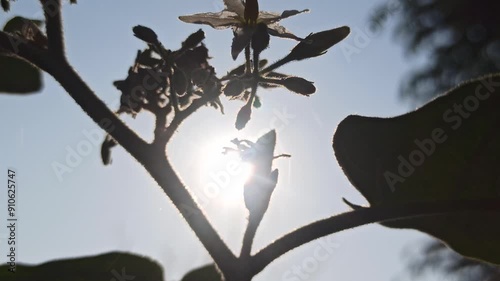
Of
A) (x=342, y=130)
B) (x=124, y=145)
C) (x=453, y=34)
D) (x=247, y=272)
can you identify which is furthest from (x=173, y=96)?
(x=453, y=34)

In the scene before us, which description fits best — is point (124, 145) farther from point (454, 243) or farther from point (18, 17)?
point (454, 243)

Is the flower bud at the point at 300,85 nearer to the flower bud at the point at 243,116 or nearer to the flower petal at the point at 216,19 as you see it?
the flower bud at the point at 243,116

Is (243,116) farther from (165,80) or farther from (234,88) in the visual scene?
(165,80)

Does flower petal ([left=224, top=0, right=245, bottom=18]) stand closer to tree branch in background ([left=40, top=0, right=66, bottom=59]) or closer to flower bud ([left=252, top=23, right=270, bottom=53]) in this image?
flower bud ([left=252, top=23, right=270, bottom=53])

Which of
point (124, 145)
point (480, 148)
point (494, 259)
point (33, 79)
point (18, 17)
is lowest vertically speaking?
point (494, 259)

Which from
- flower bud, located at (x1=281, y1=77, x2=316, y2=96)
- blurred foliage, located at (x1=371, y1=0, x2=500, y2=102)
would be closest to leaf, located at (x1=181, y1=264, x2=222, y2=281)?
flower bud, located at (x1=281, y1=77, x2=316, y2=96)

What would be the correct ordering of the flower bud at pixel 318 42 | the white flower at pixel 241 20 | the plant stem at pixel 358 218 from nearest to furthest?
the plant stem at pixel 358 218, the flower bud at pixel 318 42, the white flower at pixel 241 20

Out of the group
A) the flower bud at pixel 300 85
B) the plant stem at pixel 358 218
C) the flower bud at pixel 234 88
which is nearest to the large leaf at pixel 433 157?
the plant stem at pixel 358 218

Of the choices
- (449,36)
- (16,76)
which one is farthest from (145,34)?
(449,36)
